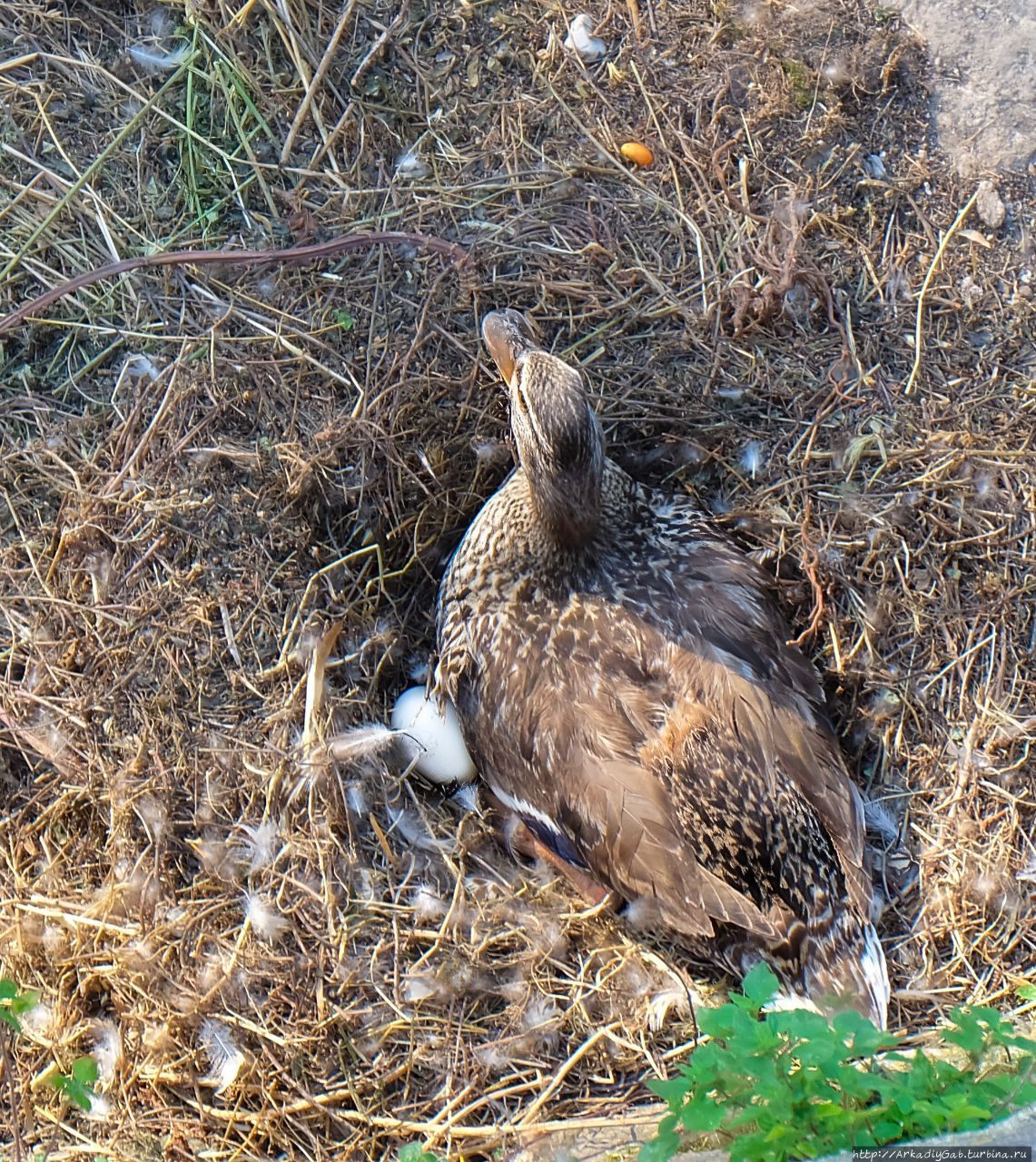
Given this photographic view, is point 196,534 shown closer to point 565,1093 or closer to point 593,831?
point 593,831

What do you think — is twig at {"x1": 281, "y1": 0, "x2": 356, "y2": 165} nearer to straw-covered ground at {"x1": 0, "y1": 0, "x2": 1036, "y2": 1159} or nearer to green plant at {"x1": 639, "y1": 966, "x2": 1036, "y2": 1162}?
straw-covered ground at {"x1": 0, "y1": 0, "x2": 1036, "y2": 1159}

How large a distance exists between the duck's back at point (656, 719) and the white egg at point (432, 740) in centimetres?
6

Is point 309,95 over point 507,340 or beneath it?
over

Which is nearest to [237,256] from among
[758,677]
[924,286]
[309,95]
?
[309,95]

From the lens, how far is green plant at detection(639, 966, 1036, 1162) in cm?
188

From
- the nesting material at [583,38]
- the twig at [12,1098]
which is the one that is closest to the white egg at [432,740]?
the twig at [12,1098]

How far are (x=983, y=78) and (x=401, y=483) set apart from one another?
7.61 ft

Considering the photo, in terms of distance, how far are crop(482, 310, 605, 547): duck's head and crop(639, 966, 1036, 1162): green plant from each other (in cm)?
137

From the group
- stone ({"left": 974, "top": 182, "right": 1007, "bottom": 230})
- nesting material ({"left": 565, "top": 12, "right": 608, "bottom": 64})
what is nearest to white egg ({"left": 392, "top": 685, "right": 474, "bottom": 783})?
nesting material ({"left": 565, "top": 12, "right": 608, "bottom": 64})

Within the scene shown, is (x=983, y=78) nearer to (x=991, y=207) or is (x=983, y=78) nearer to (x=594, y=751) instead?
(x=991, y=207)

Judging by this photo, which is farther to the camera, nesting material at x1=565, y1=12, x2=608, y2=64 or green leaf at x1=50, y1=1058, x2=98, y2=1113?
nesting material at x1=565, y1=12, x2=608, y2=64

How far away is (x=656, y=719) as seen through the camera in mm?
2934

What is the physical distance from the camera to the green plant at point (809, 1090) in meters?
1.88

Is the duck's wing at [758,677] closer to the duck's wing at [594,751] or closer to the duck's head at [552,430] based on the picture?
the duck's wing at [594,751]
